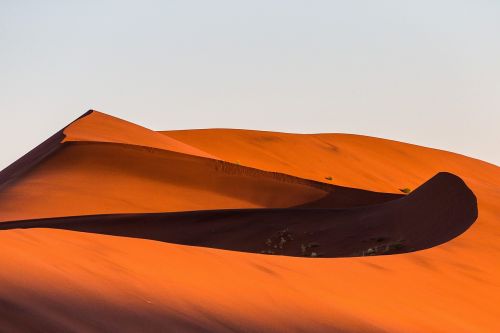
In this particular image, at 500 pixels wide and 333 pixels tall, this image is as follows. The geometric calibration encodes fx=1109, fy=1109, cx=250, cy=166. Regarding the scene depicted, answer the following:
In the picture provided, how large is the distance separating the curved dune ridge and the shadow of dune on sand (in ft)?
0.15

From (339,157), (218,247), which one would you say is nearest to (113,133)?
(218,247)

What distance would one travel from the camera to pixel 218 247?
67.2 ft

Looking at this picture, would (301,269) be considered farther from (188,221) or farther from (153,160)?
(153,160)

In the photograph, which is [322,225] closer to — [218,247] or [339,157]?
[218,247]

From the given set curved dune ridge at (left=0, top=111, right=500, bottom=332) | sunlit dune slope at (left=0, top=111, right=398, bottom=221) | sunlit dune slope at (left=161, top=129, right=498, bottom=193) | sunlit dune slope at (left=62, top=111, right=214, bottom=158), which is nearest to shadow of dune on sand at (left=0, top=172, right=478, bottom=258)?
curved dune ridge at (left=0, top=111, right=500, bottom=332)

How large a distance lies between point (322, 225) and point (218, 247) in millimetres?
2006

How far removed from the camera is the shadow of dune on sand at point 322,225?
57.2 ft

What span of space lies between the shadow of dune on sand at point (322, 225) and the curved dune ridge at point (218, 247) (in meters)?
0.04

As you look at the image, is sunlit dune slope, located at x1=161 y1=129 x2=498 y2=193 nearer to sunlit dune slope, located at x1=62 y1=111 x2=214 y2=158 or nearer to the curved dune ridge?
sunlit dune slope, located at x1=62 y1=111 x2=214 y2=158

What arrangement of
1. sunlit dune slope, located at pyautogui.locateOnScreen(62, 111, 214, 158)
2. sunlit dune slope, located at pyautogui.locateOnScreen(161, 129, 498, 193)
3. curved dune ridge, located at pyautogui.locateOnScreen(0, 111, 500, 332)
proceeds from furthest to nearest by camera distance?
sunlit dune slope, located at pyautogui.locateOnScreen(161, 129, 498, 193) → sunlit dune slope, located at pyautogui.locateOnScreen(62, 111, 214, 158) → curved dune ridge, located at pyautogui.locateOnScreen(0, 111, 500, 332)

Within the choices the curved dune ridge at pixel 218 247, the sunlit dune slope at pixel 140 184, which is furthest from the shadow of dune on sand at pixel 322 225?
the sunlit dune slope at pixel 140 184

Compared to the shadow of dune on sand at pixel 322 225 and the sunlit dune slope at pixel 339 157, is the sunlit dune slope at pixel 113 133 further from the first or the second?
the shadow of dune on sand at pixel 322 225

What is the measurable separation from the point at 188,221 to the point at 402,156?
125 ft

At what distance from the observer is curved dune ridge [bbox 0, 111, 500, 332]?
8.16 metres
